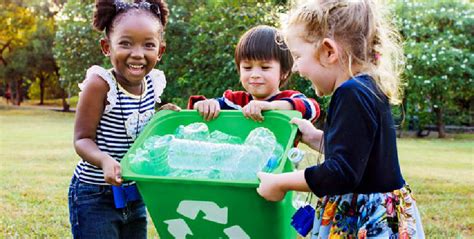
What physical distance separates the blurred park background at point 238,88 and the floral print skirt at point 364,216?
6.96 ft

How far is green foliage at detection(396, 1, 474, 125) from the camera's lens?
496 inches

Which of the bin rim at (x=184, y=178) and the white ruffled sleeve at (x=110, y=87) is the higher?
the white ruffled sleeve at (x=110, y=87)

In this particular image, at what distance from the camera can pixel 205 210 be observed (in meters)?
2.07

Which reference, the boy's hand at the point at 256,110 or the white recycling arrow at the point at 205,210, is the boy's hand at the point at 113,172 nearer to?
the white recycling arrow at the point at 205,210

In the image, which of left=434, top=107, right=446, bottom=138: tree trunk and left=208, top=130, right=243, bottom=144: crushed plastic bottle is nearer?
left=208, top=130, right=243, bottom=144: crushed plastic bottle

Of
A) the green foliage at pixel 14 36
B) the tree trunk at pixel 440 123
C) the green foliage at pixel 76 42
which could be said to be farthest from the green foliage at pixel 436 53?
the green foliage at pixel 14 36

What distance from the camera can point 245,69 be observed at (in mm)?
2629

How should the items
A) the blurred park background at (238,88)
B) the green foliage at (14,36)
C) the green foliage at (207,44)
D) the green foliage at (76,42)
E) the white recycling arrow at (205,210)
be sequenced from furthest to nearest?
the green foliage at (14,36)
the green foliage at (76,42)
the green foliage at (207,44)
the blurred park background at (238,88)
the white recycling arrow at (205,210)

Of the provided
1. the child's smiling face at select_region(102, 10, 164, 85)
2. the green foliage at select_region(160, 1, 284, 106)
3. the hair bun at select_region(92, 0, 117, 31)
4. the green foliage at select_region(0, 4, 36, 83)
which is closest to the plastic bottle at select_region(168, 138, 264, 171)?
the child's smiling face at select_region(102, 10, 164, 85)

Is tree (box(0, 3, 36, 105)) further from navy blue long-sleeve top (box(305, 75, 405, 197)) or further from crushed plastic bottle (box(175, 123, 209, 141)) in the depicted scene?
navy blue long-sleeve top (box(305, 75, 405, 197))

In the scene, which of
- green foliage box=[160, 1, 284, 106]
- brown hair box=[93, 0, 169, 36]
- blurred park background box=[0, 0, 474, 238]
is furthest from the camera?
green foliage box=[160, 1, 284, 106]

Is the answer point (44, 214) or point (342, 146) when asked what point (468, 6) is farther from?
point (342, 146)

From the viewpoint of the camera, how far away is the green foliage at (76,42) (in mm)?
17766

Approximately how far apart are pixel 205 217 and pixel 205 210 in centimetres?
3
